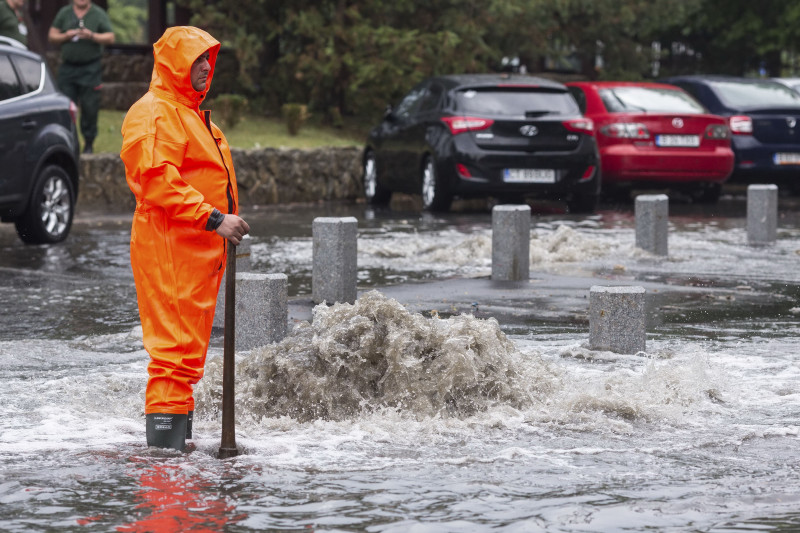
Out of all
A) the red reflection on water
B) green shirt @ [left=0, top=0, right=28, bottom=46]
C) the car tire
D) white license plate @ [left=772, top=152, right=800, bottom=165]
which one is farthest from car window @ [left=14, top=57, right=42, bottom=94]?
white license plate @ [left=772, top=152, right=800, bottom=165]

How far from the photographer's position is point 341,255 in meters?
10.0

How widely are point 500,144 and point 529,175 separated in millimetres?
507

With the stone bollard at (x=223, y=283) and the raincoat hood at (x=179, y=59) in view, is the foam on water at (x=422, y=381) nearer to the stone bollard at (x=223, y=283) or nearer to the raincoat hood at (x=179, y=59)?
the raincoat hood at (x=179, y=59)

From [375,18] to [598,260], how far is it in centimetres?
1434

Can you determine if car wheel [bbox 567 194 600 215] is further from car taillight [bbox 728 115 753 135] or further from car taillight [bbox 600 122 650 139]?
car taillight [bbox 728 115 753 135]

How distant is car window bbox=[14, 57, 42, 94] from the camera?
13.7m

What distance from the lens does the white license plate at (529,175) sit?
17.8 meters

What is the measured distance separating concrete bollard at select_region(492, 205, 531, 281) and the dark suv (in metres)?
4.47

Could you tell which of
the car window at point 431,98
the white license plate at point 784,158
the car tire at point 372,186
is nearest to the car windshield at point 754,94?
the white license plate at point 784,158

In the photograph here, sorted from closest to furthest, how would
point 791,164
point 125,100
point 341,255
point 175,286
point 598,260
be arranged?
point 175,286 < point 341,255 < point 598,260 < point 791,164 < point 125,100

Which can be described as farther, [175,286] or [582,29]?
[582,29]

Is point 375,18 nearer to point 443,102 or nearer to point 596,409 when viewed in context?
point 443,102

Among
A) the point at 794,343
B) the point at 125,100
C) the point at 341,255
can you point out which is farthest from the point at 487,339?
the point at 125,100

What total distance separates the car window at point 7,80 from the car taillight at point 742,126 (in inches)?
443
